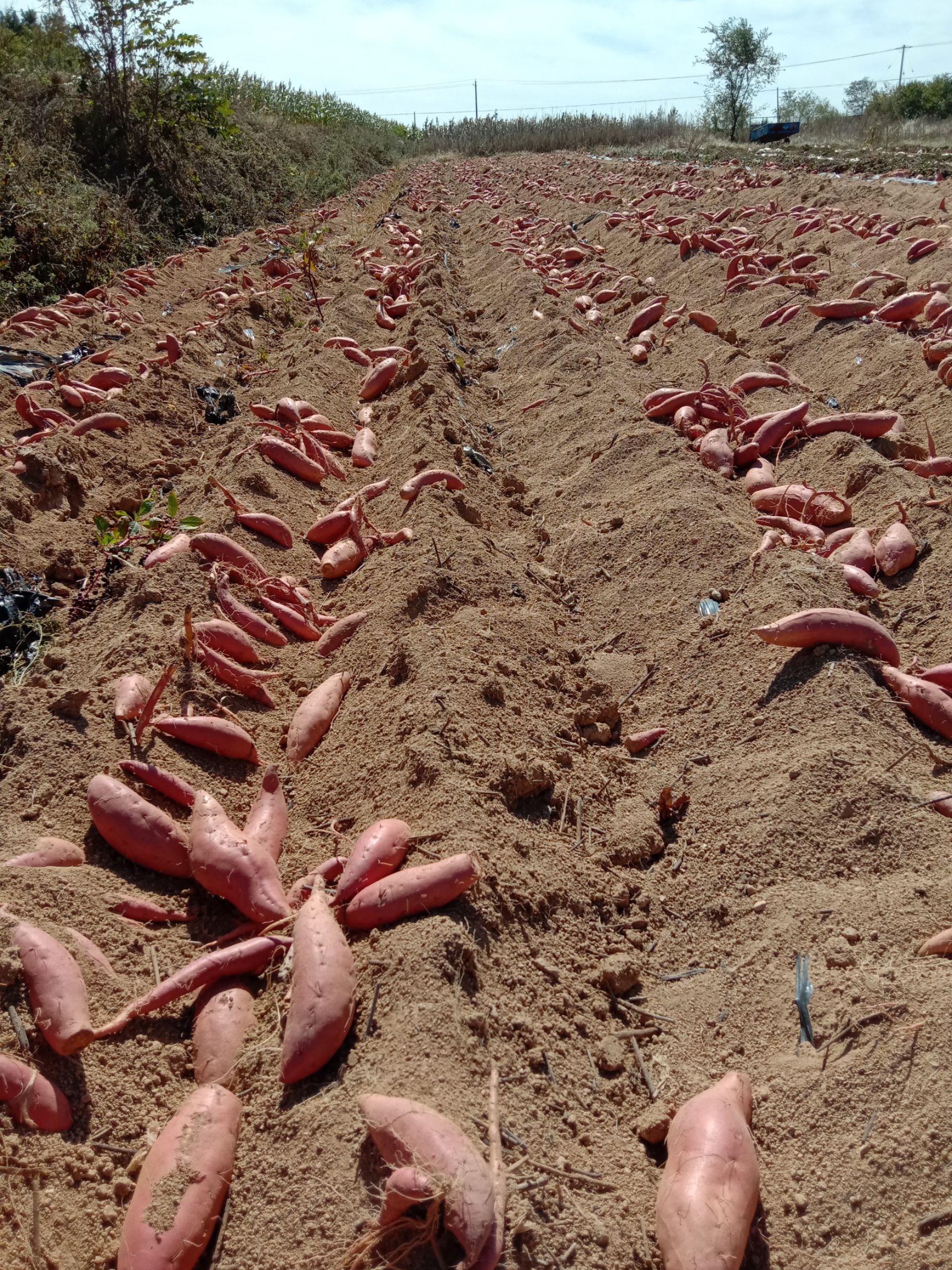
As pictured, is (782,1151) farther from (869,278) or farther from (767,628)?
(869,278)

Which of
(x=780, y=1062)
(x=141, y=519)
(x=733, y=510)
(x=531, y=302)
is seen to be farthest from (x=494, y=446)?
(x=780, y=1062)

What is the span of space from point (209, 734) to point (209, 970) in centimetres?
93

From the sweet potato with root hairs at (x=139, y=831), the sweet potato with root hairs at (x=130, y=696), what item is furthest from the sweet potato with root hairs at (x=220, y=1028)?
the sweet potato with root hairs at (x=130, y=696)

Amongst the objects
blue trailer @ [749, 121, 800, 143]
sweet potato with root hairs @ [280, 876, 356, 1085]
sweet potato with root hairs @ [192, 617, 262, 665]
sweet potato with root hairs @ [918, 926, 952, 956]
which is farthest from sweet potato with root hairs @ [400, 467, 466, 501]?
blue trailer @ [749, 121, 800, 143]

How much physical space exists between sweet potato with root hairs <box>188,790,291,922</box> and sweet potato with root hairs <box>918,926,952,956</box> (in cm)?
148

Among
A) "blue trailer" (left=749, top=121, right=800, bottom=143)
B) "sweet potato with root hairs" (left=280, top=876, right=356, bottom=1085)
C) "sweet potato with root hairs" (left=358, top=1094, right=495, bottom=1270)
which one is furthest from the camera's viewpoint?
"blue trailer" (left=749, top=121, right=800, bottom=143)

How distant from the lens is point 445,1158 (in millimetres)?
1445

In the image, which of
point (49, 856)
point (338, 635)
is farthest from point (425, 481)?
point (49, 856)

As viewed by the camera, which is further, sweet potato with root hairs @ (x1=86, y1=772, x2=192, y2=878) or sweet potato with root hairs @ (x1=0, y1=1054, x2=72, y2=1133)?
sweet potato with root hairs @ (x1=86, y1=772, x2=192, y2=878)

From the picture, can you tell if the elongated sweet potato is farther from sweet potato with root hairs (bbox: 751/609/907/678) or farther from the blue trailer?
the blue trailer

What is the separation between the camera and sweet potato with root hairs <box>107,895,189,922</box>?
2.20m

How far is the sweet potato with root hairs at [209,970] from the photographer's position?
1938 mm

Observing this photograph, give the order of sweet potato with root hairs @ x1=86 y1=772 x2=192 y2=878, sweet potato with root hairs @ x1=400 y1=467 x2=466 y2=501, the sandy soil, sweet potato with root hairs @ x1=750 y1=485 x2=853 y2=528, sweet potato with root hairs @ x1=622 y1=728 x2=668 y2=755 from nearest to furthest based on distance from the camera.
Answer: the sandy soil
sweet potato with root hairs @ x1=86 y1=772 x2=192 y2=878
sweet potato with root hairs @ x1=622 y1=728 x2=668 y2=755
sweet potato with root hairs @ x1=750 y1=485 x2=853 y2=528
sweet potato with root hairs @ x1=400 y1=467 x2=466 y2=501

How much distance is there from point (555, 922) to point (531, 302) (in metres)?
7.05
